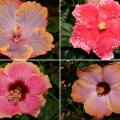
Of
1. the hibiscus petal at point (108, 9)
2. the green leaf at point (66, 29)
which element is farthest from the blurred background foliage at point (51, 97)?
the hibiscus petal at point (108, 9)

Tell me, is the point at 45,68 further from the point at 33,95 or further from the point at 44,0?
the point at 44,0

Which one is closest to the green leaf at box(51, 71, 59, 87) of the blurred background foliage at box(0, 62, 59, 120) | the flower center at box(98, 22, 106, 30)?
the blurred background foliage at box(0, 62, 59, 120)

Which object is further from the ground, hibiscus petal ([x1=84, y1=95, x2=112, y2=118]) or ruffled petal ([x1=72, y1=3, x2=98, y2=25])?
ruffled petal ([x1=72, y1=3, x2=98, y2=25])

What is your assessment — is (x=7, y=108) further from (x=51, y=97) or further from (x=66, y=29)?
(x=66, y=29)

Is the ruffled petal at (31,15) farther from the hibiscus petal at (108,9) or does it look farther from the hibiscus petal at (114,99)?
the hibiscus petal at (114,99)

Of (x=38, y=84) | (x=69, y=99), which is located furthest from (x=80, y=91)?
(x=38, y=84)

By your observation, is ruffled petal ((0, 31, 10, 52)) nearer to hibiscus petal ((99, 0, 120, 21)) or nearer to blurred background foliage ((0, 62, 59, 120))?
blurred background foliage ((0, 62, 59, 120))

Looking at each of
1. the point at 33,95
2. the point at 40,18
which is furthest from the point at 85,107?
the point at 40,18
